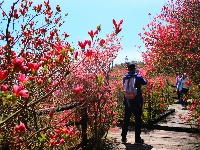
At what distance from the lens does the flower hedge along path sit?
22.9 feet

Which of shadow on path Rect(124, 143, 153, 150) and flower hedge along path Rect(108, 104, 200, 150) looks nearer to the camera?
shadow on path Rect(124, 143, 153, 150)

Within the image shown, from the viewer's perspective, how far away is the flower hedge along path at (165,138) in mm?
6973

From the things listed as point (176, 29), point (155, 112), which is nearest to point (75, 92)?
point (155, 112)

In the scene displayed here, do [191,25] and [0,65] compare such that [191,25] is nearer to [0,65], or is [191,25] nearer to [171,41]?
[171,41]

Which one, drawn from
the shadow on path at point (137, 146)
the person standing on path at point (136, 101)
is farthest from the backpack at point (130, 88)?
the shadow on path at point (137, 146)

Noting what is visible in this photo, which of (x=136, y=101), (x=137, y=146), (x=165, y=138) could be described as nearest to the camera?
(x=137, y=146)

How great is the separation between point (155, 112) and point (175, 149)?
4600 millimetres

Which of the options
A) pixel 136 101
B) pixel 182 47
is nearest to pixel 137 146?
pixel 136 101

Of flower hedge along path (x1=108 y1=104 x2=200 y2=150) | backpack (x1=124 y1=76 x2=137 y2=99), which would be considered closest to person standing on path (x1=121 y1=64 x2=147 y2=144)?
backpack (x1=124 y1=76 x2=137 y2=99)

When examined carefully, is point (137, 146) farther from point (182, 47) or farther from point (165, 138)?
point (182, 47)

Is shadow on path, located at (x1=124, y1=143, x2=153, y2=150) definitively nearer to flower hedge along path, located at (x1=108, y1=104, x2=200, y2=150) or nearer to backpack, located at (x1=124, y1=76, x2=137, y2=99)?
flower hedge along path, located at (x1=108, y1=104, x2=200, y2=150)

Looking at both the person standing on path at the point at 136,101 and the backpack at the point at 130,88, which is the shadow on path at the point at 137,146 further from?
the backpack at the point at 130,88

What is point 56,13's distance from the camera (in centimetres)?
782

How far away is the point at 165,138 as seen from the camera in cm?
793
